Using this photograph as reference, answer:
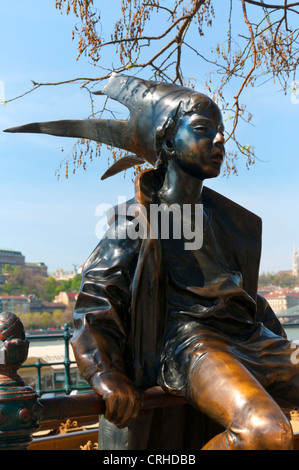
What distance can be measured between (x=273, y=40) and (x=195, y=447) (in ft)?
15.7

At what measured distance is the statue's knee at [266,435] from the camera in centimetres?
204

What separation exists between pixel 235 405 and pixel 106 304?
740 millimetres

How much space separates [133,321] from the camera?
8.54 feet

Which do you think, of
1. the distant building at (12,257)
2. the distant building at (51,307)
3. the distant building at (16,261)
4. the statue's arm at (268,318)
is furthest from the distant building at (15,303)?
the statue's arm at (268,318)

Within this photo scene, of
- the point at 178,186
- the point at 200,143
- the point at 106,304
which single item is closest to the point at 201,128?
the point at 200,143

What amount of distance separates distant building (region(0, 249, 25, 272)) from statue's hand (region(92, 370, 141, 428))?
68.9 meters

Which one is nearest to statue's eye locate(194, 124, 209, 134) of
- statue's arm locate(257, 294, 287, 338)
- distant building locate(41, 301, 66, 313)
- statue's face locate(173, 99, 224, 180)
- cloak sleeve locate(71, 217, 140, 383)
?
statue's face locate(173, 99, 224, 180)

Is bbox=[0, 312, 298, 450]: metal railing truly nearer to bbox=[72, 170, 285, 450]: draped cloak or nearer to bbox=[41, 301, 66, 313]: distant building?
bbox=[72, 170, 285, 450]: draped cloak

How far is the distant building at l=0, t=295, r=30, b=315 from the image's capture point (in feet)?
159

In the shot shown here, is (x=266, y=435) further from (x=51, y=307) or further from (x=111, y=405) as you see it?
(x=51, y=307)
